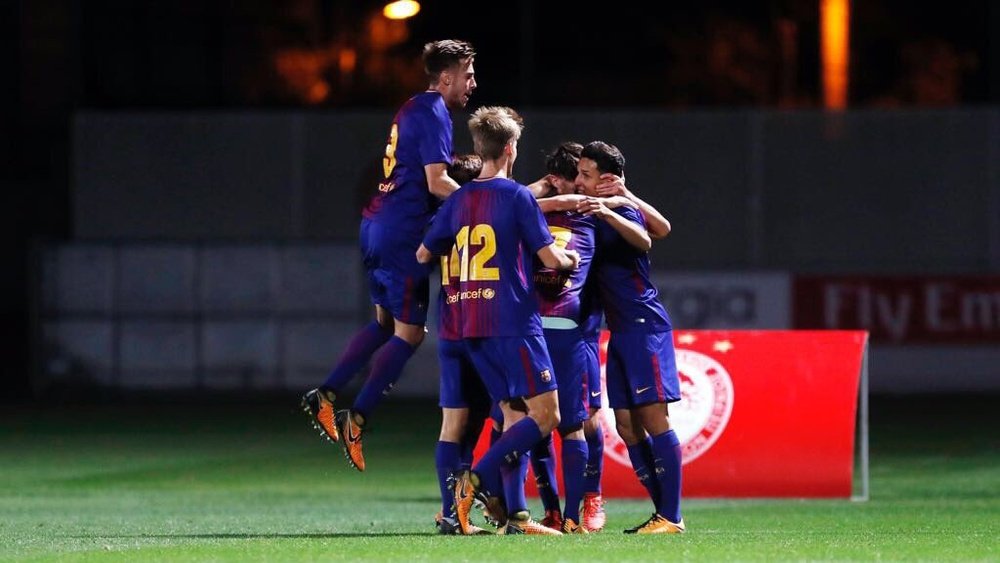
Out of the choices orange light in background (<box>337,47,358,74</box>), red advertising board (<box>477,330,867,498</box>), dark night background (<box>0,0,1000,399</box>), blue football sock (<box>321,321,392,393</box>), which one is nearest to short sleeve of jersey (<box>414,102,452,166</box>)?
blue football sock (<box>321,321,392,393</box>)

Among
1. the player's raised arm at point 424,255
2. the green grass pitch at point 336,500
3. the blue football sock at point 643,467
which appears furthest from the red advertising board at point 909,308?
the player's raised arm at point 424,255

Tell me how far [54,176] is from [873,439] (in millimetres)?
19848

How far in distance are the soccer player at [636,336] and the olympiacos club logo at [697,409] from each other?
130 inches

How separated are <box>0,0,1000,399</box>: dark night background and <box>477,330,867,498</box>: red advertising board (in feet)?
46.6

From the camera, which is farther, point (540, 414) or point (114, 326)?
point (114, 326)

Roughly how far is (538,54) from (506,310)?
1944 centimetres

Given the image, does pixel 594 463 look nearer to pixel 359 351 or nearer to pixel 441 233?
pixel 359 351

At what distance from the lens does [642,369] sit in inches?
381

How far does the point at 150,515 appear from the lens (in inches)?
495

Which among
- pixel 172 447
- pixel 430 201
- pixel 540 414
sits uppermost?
pixel 430 201

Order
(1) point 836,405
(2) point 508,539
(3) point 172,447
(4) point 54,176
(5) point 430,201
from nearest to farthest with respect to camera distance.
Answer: (2) point 508,539 < (5) point 430,201 < (1) point 836,405 < (3) point 172,447 < (4) point 54,176

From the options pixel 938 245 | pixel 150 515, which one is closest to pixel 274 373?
pixel 938 245

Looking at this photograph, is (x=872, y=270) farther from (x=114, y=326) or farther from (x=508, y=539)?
(x=508, y=539)

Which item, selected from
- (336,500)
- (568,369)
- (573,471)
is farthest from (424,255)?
(336,500)
